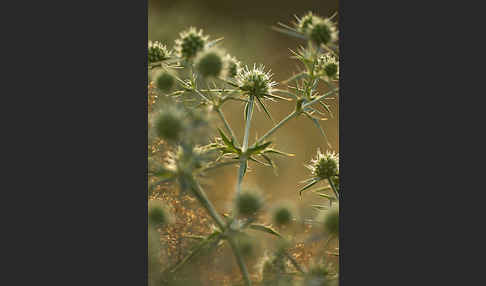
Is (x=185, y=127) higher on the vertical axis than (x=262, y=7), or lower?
lower

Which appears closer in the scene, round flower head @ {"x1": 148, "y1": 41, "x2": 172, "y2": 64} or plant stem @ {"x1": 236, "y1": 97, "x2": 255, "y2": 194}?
plant stem @ {"x1": 236, "y1": 97, "x2": 255, "y2": 194}

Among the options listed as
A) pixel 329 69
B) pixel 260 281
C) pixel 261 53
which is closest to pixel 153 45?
pixel 261 53

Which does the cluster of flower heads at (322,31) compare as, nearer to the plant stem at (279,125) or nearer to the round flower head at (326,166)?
the plant stem at (279,125)

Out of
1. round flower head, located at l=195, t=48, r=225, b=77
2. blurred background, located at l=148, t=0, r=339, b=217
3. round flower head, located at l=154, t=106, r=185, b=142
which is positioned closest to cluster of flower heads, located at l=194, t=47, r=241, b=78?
round flower head, located at l=195, t=48, r=225, b=77

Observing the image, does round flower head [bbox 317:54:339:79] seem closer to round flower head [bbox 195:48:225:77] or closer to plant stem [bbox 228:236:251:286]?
round flower head [bbox 195:48:225:77]

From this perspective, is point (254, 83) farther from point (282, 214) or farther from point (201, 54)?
point (282, 214)

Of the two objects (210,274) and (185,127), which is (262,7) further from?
(210,274)

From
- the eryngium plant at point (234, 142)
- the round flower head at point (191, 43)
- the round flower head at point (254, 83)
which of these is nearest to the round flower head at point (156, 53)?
the eryngium plant at point (234, 142)
